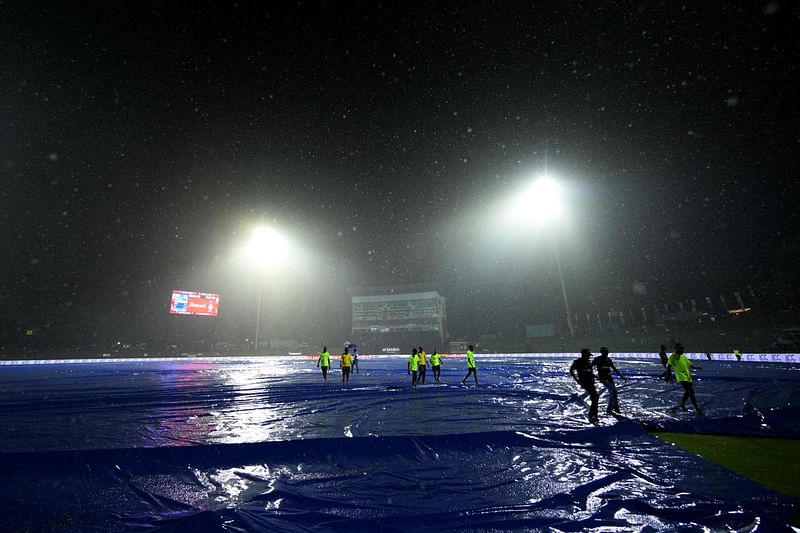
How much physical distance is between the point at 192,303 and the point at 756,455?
57.1 meters

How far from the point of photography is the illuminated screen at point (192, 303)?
47.6m

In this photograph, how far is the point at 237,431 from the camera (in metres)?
6.25

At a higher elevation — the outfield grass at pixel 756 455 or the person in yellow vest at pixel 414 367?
the person in yellow vest at pixel 414 367

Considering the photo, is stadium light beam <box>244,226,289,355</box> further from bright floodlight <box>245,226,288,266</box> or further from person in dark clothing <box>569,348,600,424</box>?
person in dark clothing <box>569,348,600,424</box>

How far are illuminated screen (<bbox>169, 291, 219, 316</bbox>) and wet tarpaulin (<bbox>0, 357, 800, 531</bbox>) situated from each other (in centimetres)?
4532

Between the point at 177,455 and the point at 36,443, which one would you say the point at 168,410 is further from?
the point at 177,455

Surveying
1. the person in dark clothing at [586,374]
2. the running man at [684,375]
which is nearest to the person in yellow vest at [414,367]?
the person in dark clothing at [586,374]

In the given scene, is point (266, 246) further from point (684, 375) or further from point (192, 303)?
point (684, 375)

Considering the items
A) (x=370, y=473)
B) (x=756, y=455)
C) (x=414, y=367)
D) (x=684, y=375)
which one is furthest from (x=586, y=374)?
(x=414, y=367)

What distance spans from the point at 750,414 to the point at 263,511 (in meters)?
9.20

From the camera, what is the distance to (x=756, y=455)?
496 centimetres

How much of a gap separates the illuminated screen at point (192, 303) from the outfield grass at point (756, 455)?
55.4m

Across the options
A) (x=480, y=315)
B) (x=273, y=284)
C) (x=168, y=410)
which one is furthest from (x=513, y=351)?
(x=273, y=284)

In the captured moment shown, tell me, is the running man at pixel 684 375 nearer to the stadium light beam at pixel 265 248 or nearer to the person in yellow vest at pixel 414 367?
the person in yellow vest at pixel 414 367
